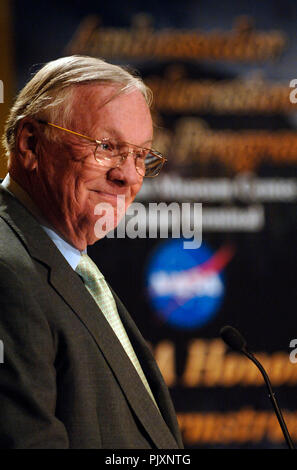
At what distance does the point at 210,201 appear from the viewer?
3156 mm

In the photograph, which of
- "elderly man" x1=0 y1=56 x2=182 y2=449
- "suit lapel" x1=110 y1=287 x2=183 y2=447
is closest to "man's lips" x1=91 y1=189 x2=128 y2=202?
"elderly man" x1=0 y1=56 x2=182 y2=449

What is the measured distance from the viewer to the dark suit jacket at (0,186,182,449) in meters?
0.98

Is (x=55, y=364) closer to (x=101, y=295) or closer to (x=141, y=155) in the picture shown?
(x=101, y=295)

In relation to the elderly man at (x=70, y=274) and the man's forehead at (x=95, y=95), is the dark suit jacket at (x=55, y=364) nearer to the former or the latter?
the elderly man at (x=70, y=274)

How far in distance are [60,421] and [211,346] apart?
2.19 metres

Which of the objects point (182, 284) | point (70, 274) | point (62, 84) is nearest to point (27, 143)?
point (62, 84)

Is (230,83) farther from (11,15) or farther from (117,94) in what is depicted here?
(117,94)

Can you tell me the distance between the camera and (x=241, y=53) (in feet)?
10.5

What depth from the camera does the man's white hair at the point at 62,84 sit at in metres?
1.29

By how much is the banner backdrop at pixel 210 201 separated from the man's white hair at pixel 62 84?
68.8 inches

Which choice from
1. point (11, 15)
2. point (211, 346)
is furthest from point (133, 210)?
point (11, 15)

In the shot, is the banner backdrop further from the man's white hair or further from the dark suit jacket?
the dark suit jacket

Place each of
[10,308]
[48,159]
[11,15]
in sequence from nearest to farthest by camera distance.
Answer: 1. [10,308]
2. [48,159]
3. [11,15]

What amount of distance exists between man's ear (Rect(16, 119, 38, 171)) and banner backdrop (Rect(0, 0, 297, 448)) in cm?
175
